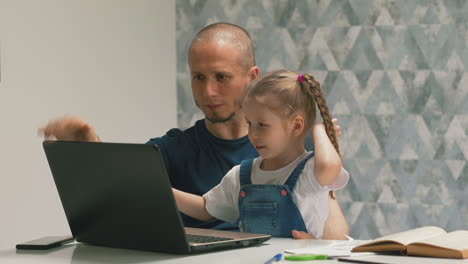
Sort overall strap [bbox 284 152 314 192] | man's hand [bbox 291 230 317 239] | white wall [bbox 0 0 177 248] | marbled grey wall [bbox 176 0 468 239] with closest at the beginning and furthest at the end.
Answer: man's hand [bbox 291 230 317 239], overall strap [bbox 284 152 314 192], white wall [bbox 0 0 177 248], marbled grey wall [bbox 176 0 468 239]

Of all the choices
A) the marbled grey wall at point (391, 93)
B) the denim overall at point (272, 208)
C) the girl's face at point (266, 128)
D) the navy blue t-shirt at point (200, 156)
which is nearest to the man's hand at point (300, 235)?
the denim overall at point (272, 208)

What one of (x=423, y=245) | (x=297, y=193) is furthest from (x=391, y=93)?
(x=423, y=245)

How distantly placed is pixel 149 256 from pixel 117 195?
0.40ft

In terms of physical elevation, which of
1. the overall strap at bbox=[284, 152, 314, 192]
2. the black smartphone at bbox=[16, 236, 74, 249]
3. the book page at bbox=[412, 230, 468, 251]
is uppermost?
the overall strap at bbox=[284, 152, 314, 192]

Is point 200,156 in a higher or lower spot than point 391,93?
lower

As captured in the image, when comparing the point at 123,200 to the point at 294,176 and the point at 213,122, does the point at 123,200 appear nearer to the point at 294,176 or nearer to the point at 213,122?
the point at 294,176

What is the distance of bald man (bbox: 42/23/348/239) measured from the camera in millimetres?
2172

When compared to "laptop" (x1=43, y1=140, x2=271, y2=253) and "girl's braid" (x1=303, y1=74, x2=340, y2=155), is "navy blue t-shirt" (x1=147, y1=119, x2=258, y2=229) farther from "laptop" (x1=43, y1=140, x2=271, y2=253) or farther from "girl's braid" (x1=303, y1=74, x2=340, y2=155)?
"laptop" (x1=43, y1=140, x2=271, y2=253)

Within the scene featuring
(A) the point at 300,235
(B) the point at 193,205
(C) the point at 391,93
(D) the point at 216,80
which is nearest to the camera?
(A) the point at 300,235

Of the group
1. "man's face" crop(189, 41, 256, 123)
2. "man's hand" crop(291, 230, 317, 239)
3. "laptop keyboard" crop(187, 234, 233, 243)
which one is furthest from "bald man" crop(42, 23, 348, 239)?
"laptop keyboard" crop(187, 234, 233, 243)

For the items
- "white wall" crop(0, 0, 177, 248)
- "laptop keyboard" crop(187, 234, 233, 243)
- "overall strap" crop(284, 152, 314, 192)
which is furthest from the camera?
"white wall" crop(0, 0, 177, 248)

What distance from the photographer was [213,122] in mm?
2201

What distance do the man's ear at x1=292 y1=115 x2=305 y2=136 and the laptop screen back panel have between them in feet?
1.83

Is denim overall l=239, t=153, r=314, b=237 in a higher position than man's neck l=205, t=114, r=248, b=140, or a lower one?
lower
